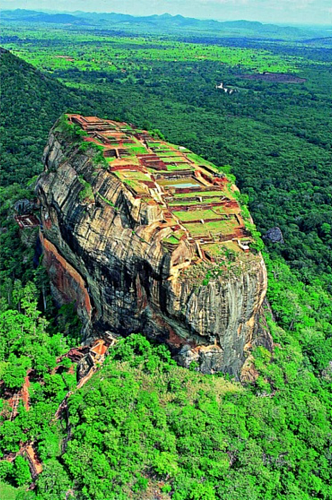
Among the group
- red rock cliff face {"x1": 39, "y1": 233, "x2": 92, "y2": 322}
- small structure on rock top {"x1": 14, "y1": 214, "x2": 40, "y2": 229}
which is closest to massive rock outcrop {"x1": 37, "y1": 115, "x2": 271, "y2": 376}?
→ red rock cliff face {"x1": 39, "y1": 233, "x2": 92, "y2": 322}

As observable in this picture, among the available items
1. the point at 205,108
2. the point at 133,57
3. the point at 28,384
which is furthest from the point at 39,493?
the point at 133,57

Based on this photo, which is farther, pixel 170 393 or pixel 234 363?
pixel 234 363

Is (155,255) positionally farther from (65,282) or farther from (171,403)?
(65,282)

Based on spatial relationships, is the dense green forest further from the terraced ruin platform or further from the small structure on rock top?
the terraced ruin platform

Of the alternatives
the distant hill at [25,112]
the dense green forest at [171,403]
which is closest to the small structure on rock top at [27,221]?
the dense green forest at [171,403]

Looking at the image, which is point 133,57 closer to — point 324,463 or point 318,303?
point 318,303
